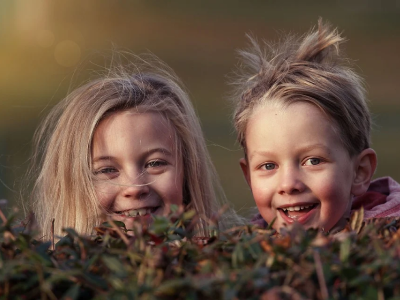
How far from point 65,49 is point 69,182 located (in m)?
6.61

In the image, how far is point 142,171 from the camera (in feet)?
8.18

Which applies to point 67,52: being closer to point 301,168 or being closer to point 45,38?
point 45,38

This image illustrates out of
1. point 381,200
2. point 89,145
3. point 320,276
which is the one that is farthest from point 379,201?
point 320,276

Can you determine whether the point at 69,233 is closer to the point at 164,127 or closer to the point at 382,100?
the point at 164,127

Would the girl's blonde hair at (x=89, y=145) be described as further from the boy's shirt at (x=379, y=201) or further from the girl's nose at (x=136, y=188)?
the boy's shirt at (x=379, y=201)

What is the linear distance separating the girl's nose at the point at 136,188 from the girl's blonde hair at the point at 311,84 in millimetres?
428

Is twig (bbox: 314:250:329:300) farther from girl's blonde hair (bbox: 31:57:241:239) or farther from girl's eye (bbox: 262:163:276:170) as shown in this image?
girl's blonde hair (bbox: 31:57:241:239)

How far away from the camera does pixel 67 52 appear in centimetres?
901

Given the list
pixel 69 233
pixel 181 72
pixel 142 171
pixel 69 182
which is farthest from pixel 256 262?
pixel 181 72

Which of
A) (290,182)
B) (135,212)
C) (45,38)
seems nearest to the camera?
(290,182)

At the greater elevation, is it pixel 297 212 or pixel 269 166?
pixel 269 166

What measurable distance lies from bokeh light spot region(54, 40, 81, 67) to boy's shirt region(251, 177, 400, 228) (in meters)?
6.68

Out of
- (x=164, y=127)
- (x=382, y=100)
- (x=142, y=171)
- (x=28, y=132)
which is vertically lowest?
(x=142, y=171)

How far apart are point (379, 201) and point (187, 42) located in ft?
23.2
